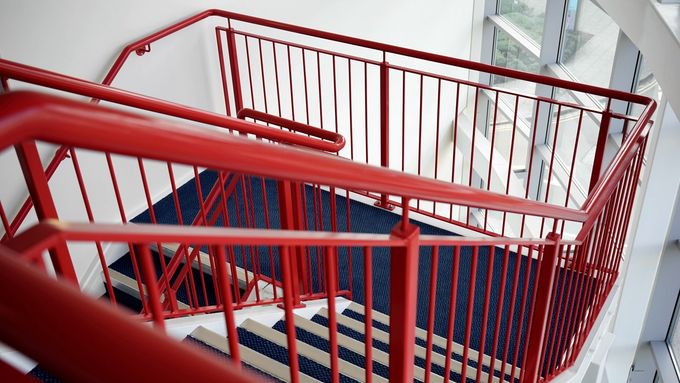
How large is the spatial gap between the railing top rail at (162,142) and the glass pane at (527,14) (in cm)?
796

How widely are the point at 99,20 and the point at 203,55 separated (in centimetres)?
99

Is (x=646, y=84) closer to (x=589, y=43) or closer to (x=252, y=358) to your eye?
(x=589, y=43)

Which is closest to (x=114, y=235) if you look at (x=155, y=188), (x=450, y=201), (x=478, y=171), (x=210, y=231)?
(x=210, y=231)

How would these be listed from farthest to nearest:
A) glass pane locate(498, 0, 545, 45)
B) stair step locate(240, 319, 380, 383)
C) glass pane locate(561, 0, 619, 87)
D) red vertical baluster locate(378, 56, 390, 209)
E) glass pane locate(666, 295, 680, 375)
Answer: glass pane locate(498, 0, 545, 45)
glass pane locate(561, 0, 619, 87)
glass pane locate(666, 295, 680, 375)
red vertical baluster locate(378, 56, 390, 209)
stair step locate(240, 319, 380, 383)

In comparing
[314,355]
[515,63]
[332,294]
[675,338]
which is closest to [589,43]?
[515,63]

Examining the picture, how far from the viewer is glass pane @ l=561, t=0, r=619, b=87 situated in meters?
6.87

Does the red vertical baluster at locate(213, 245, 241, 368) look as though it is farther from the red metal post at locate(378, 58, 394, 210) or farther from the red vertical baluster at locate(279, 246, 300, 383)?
the red metal post at locate(378, 58, 394, 210)

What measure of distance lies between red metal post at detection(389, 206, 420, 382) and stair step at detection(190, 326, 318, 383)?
994 mm

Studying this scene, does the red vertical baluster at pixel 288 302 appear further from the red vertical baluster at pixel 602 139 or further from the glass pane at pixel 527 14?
the glass pane at pixel 527 14

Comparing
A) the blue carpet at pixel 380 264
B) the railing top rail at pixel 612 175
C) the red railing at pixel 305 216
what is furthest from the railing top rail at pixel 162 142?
the blue carpet at pixel 380 264

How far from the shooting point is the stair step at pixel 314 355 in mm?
2777

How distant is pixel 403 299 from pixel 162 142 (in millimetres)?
903

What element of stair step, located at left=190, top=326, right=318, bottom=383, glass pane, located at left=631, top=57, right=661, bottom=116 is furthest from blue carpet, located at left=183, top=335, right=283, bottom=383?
glass pane, located at left=631, top=57, right=661, bottom=116

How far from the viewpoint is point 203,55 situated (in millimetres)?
4598
